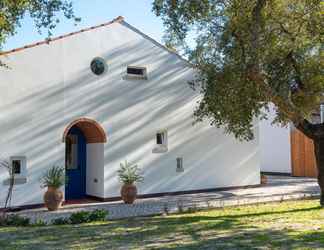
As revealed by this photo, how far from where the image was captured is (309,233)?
790cm

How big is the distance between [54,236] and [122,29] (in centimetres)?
914

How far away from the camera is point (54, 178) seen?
12.7m

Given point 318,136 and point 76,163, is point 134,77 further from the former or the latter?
point 318,136

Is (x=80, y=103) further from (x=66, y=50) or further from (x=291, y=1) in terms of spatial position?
(x=291, y=1)

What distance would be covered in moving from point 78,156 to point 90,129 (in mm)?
1230

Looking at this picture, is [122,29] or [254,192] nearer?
[122,29]

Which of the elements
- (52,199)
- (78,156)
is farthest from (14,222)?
(78,156)

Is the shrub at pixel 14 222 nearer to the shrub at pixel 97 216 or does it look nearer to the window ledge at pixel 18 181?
the shrub at pixel 97 216

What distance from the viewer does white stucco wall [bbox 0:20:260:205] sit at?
1313 cm

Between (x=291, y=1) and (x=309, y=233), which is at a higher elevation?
(x=291, y=1)

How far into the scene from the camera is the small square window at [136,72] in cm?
1522

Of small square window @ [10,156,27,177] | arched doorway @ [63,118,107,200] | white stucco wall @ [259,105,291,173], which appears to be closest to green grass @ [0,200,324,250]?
small square window @ [10,156,27,177]

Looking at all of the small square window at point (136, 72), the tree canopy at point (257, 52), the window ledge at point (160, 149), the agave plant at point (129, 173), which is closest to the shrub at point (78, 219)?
the agave plant at point (129, 173)

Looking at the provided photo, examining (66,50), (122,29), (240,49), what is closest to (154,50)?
(122,29)
